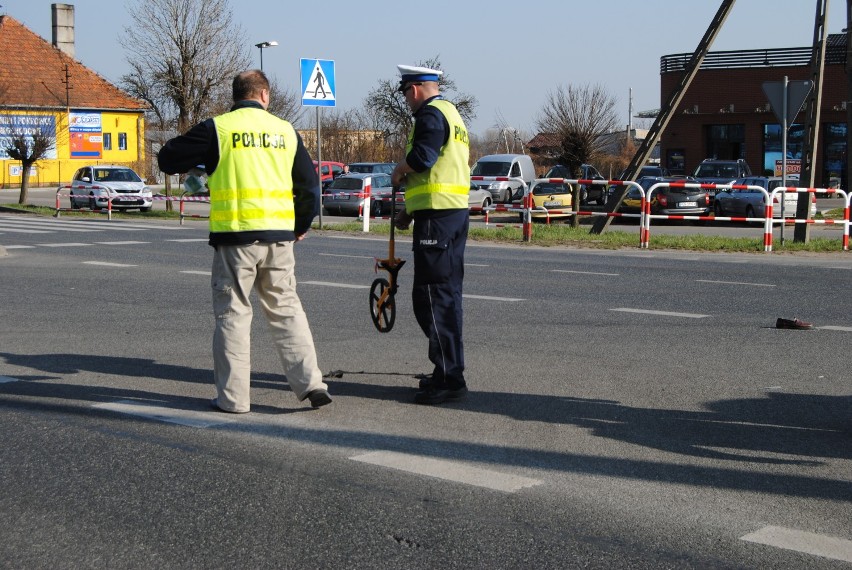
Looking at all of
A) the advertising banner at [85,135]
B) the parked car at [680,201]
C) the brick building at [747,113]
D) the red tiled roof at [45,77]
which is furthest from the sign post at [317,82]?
the advertising banner at [85,135]

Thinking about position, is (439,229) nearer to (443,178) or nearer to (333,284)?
(443,178)

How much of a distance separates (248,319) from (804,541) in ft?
10.6

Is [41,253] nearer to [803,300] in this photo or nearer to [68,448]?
[803,300]

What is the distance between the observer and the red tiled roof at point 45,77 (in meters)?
63.4

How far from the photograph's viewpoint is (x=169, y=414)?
20.3 feet

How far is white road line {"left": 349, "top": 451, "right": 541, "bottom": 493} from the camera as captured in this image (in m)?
4.88

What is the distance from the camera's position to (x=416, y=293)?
21.6ft

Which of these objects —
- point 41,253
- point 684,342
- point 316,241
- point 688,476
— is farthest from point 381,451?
point 316,241

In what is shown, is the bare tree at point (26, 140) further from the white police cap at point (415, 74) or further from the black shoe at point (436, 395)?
the black shoe at point (436, 395)

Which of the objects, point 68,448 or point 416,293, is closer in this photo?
point 68,448

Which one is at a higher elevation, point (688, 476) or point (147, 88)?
point (147, 88)

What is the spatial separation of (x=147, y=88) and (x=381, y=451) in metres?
38.9

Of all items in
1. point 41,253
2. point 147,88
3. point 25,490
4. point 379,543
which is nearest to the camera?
point 379,543

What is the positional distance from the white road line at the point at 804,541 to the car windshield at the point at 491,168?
35.0m
